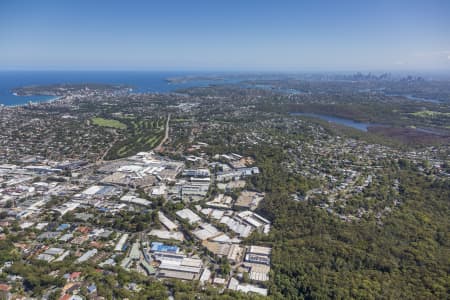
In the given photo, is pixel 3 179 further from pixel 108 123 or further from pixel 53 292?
pixel 108 123

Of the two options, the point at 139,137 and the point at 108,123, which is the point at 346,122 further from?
the point at 108,123

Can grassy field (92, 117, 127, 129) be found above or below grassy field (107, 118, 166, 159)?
above

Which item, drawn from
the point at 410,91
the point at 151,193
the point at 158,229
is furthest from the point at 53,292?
the point at 410,91

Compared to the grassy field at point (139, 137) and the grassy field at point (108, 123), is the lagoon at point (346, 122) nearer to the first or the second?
the grassy field at point (139, 137)

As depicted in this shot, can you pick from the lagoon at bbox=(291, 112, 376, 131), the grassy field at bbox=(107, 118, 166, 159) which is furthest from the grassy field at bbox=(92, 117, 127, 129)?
the lagoon at bbox=(291, 112, 376, 131)

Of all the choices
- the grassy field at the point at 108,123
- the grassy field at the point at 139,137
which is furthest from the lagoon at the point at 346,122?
the grassy field at the point at 108,123

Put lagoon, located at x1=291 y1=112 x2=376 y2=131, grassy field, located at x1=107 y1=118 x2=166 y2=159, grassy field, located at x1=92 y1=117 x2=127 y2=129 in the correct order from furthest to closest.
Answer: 1. lagoon, located at x1=291 y1=112 x2=376 y2=131
2. grassy field, located at x1=92 y1=117 x2=127 y2=129
3. grassy field, located at x1=107 y1=118 x2=166 y2=159

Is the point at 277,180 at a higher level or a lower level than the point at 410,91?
lower

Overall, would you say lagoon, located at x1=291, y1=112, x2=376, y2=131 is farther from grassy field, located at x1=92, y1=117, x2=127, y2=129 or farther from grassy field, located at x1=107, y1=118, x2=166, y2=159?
grassy field, located at x1=92, y1=117, x2=127, y2=129

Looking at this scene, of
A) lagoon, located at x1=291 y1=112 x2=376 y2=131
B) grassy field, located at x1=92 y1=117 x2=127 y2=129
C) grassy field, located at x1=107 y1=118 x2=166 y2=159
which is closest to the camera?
grassy field, located at x1=107 y1=118 x2=166 y2=159
